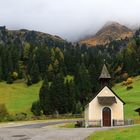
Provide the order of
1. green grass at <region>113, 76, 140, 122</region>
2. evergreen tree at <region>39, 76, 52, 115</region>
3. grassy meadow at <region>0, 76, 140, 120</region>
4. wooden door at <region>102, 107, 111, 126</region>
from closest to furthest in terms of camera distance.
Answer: wooden door at <region>102, 107, 111, 126</region>, green grass at <region>113, 76, 140, 122</region>, grassy meadow at <region>0, 76, 140, 120</region>, evergreen tree at <region>39, 76, 52, 115</region>

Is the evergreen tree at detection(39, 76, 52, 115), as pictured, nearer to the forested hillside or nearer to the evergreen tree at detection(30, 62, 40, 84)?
the forested hillside

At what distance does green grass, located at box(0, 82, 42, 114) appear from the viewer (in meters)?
131

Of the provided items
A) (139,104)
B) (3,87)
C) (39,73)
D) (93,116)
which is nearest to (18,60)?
(39,73)

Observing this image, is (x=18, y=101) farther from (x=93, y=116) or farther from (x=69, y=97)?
(x=93, y=116)

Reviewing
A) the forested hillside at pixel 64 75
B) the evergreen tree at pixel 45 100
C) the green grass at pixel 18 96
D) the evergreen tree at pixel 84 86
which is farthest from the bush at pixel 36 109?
the evergreen tree at pixel 84 86

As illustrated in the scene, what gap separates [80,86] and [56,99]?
69.8 feet

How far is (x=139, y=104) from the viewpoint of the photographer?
103000mm

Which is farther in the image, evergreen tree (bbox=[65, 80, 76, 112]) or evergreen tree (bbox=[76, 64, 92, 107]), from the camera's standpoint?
evergreen tree (bbox=[76, 64, 92, 107])

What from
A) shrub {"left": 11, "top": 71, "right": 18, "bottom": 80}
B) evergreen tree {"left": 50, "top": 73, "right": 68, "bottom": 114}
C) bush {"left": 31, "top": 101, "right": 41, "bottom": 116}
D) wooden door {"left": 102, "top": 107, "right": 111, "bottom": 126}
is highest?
shrub {"left": 11, "top": 71, "right": 18, "bottom": 80}

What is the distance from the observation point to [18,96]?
153000mm

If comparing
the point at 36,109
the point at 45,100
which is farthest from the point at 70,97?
the point at 36,109

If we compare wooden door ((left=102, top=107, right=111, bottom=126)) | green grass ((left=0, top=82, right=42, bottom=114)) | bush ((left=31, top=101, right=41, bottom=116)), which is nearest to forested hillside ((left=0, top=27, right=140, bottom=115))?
bush ((left=31, top=101, right=41, bottom=116))

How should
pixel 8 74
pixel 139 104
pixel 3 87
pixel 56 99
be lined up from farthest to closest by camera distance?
pixel 8 74, pixel 3 87, pixel 56 99, pixel 139 104

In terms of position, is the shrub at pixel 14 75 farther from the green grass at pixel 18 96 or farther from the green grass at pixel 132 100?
the green grass at pixel 132 100
